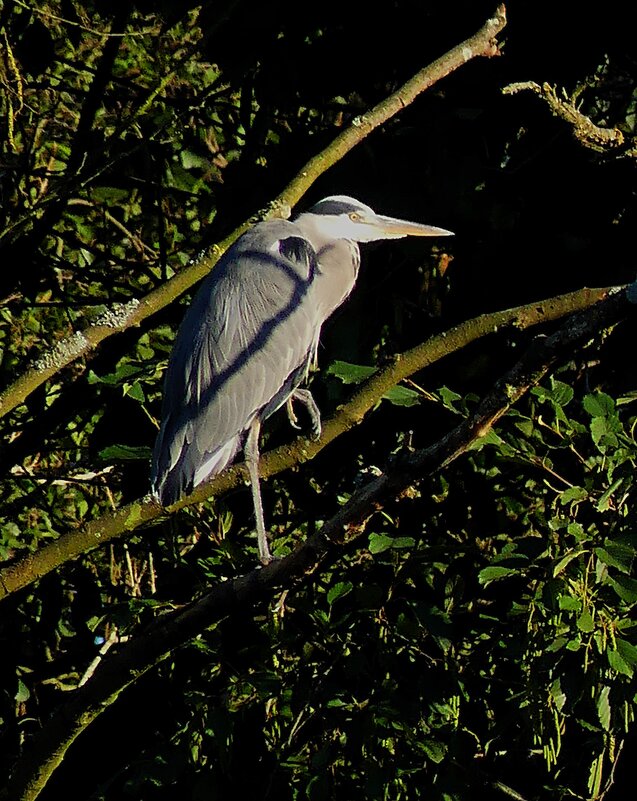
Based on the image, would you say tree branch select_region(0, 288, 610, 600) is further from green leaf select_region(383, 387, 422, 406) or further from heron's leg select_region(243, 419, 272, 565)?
heron's leg select_region(243, 419, 272, 565)

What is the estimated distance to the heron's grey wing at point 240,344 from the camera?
98.1 inches

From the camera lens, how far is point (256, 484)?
2078 millimetres

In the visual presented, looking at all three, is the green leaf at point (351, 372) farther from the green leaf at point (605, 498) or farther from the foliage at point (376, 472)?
the green leaf at point (605, 498)

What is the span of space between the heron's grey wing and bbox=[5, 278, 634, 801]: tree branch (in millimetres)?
667

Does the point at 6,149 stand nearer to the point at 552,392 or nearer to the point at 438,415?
the point at 438,415

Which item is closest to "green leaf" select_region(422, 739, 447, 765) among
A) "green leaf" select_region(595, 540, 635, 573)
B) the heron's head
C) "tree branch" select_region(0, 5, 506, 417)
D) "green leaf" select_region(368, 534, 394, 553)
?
"green leaf" select_region(368, 534, 394, 553)

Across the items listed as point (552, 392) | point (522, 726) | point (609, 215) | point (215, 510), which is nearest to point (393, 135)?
point (609, 215)

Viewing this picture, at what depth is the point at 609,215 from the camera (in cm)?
236

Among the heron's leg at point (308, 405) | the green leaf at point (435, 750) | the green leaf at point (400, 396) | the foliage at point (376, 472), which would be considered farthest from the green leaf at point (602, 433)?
the green leaf at point (435, 750)

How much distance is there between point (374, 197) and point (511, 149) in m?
0.31

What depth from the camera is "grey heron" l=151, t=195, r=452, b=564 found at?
2.49m

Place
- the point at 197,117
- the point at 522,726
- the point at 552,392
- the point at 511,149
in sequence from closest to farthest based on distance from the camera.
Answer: the point at 552,392, the point at 522,726, the point at 511,149, the point at 197,117

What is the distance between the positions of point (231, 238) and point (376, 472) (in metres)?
0.53

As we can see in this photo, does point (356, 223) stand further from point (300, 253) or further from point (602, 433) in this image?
point (602, 433)
